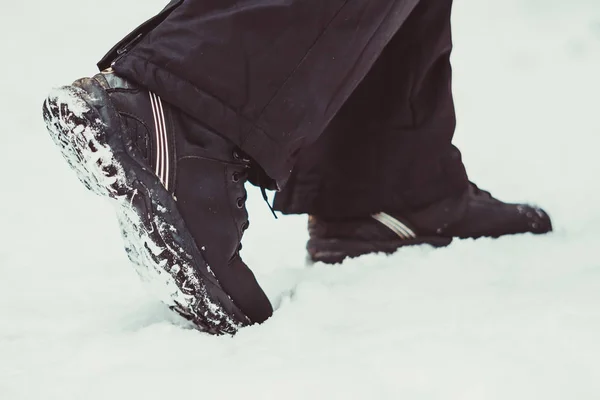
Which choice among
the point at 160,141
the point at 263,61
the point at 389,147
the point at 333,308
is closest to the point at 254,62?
the point at 263,61

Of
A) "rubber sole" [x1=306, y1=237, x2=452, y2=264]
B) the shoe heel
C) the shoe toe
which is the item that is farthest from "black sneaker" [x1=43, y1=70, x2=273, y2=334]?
the shoe toe

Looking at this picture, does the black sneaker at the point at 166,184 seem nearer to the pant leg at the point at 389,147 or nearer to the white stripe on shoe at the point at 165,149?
the white stripe on shoe at the point at 165,149

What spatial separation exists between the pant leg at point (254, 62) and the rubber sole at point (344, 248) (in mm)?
409

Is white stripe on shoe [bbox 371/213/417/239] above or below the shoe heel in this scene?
below

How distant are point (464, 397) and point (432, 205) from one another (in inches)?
27.5

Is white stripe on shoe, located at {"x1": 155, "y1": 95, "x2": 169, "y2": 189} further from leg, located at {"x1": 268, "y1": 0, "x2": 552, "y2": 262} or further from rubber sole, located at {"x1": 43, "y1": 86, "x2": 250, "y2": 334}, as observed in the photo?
leg, located at {"x1": 268, "y1": 0, "x2": 552, "y2": 262}

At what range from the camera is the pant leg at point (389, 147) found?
1206 mm

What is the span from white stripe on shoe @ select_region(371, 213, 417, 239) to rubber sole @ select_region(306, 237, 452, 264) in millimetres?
15

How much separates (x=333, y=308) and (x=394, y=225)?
41 centimetres

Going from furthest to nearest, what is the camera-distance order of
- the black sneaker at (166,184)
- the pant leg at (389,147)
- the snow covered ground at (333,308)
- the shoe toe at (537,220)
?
1. the shoe toe at (537,220)
2. the pant leg at (389,147)
3. the black sneaker at (166,184)
4. the snow covered ground at (333,308)

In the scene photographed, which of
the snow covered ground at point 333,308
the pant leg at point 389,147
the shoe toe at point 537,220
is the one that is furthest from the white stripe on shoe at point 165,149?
the shoe toe at point 537,220

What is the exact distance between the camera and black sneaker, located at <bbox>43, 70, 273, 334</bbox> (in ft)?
2.48

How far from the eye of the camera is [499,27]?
11.3 feet

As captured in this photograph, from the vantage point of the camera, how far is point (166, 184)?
31.7 inches
